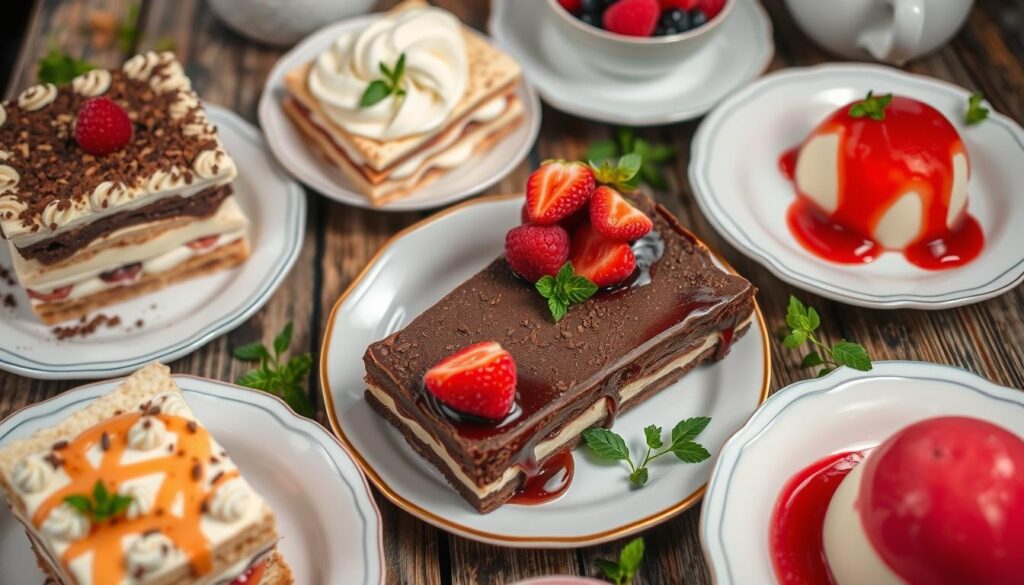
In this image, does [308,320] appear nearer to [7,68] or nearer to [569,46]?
[569,46]

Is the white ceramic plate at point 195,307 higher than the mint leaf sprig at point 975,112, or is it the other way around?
the mint leaf sprig at point 975,112

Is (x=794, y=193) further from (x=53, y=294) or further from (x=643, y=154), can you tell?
(x=53, y=294)

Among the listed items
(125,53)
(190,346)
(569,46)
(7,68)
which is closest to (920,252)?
(569,46)

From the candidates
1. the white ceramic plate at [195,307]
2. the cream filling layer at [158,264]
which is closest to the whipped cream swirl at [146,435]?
the white ceramic plate at [195,307]

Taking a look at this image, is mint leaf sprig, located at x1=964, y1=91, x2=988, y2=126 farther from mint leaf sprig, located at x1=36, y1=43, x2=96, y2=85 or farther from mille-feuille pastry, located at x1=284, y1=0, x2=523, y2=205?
mint leaf sprig, located at x1=36, y1=43, x2=96, y2=85

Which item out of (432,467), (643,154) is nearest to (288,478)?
(432,467)

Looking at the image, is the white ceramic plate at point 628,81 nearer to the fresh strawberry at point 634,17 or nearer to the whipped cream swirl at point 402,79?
the fresh strawberry at point 634,17
